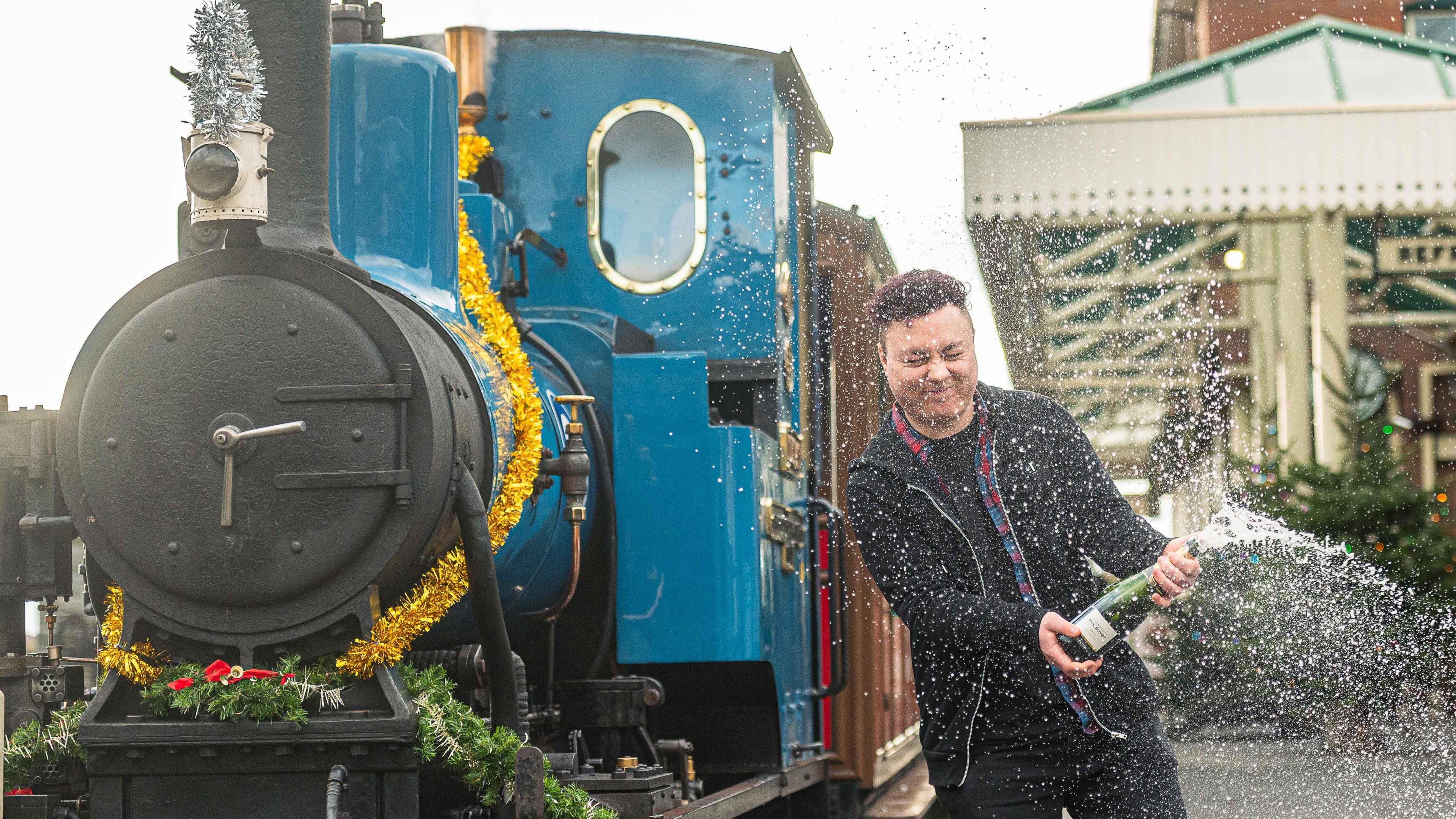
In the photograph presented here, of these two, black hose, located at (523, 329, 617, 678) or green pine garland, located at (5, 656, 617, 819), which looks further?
black hose, located at (523, 329, 617, 678)

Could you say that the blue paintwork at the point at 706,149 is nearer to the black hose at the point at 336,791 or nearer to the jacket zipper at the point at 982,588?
the jacket zipper at the point at 982,588

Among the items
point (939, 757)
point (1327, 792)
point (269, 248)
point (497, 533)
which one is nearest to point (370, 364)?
point (269, 248)

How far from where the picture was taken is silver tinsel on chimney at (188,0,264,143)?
3191mm

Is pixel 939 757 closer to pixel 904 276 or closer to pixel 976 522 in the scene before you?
pixel 976 522

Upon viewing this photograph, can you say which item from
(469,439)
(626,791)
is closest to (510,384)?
(469,439)

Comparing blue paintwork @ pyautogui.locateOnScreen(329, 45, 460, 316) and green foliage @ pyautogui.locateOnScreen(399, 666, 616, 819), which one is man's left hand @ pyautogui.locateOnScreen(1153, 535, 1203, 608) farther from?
blue paintwork @ pyautogui.locateOnScreen(329, 45, 460, 316)

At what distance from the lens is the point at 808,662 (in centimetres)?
608

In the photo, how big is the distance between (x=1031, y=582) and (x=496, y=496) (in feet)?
4.06

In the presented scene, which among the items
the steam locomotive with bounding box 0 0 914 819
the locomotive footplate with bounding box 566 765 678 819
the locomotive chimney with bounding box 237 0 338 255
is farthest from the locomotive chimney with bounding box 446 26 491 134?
the locomotive footplate with bounding box 566 765 678 819

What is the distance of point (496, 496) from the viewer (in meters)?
3.77

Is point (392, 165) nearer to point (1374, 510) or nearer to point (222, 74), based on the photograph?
point (222, 74)

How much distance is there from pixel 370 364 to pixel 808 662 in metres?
3.16

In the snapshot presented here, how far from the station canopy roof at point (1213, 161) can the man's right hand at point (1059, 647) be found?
20.4 ft

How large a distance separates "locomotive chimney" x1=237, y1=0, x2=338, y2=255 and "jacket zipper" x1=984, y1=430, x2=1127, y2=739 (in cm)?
142
